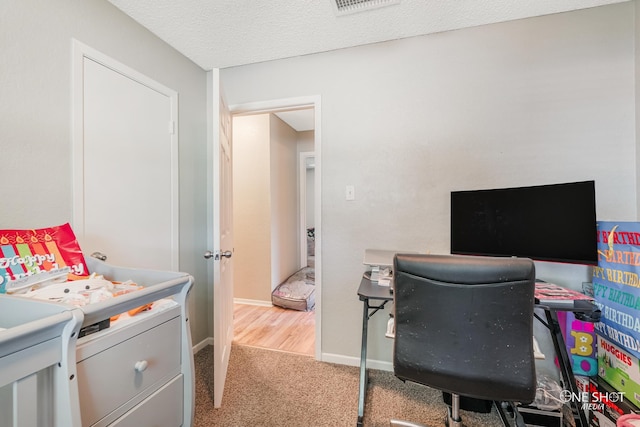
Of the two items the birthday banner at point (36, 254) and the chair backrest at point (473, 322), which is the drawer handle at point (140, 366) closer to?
the birthday banner at point (36, 254)

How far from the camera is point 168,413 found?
3.47 feet

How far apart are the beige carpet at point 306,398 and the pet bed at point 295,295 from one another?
1049 mm

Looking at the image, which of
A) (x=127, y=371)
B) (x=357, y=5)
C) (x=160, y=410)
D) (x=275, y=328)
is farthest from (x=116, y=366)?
(x=357, y=5)

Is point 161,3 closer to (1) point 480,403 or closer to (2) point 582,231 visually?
(2) point 582,231

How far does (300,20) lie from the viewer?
68.5 inches

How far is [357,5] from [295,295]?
2872mm

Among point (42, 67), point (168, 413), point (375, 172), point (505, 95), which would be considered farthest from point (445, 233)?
point (42, 67)

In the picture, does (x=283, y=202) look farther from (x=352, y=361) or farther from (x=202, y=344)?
(x=352, y=361)

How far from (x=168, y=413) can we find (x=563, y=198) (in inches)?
81.0

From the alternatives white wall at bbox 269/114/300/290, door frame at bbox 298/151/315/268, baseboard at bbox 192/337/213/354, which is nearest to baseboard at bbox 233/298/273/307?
white wall at bbox 269/114/300/290

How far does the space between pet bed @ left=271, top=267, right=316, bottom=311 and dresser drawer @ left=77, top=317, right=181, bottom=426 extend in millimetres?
2073

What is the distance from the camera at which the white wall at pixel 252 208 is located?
11.0ft

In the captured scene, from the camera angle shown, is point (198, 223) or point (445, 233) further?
point (198, 223)

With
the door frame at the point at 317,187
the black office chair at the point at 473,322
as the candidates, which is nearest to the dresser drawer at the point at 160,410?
the black office chair at the point at 473,322
